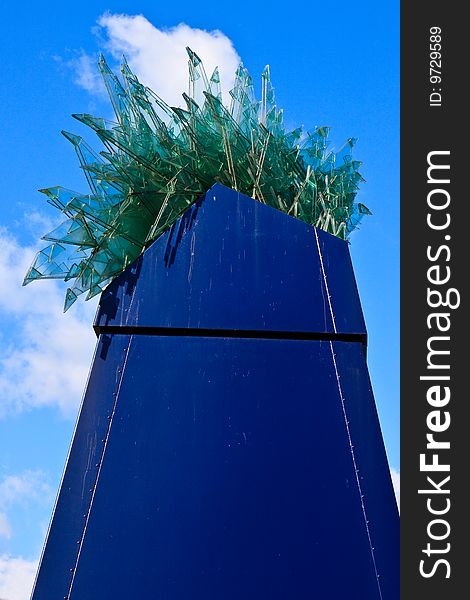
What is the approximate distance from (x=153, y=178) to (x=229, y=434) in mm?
1941

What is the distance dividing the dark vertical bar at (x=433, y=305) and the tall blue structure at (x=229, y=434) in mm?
225

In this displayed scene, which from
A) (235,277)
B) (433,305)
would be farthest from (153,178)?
(433,305)

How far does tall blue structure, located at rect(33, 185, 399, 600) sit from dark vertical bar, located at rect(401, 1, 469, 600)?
8.8 inches

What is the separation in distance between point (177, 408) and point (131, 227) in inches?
57.4

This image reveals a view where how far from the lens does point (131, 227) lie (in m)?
5.16

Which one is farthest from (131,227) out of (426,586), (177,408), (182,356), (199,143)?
(426,586)

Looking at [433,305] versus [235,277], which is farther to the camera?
A: [235,277]

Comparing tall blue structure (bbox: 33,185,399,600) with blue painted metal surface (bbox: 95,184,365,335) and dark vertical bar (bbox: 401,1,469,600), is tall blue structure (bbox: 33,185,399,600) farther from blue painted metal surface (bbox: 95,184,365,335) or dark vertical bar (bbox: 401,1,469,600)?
dark vertical bar (bbox: 401,1,469,600)

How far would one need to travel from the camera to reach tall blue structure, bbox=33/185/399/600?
12.9 feet

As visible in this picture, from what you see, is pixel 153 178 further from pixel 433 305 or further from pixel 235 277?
pixel 433 305

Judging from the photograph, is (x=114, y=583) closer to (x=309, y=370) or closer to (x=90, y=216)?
(x=309, y=370)

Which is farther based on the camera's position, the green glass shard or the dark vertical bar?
the green glass shard

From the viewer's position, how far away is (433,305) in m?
4.37

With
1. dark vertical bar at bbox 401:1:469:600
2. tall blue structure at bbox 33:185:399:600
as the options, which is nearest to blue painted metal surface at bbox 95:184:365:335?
tall blue structure at bbox 33:185:399:600
